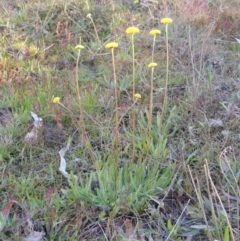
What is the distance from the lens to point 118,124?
7.68ft

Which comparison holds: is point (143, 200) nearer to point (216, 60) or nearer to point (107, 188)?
point (107, 188)

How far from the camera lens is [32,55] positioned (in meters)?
3.35

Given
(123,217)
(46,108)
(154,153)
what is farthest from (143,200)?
(46,108)

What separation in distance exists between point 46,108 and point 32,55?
0.77 metres

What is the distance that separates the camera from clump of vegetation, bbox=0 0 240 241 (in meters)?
2.01

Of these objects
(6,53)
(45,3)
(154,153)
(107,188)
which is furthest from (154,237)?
(45,3)

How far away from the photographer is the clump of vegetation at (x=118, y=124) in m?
2.01

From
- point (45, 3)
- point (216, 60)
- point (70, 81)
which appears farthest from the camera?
point (45, 3)

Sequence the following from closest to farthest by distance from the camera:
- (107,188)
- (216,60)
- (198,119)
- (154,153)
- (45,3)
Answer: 1. (107,188)
2. (154,153)
3. (198,119)
4. (216,60)
5. (45,3)

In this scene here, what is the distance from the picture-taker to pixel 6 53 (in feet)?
11.0

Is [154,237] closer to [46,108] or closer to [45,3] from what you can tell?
[46,108]

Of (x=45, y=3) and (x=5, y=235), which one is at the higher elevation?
(x=45, y=3)

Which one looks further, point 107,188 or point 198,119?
point 198,119

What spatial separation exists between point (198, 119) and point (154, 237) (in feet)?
3.05
